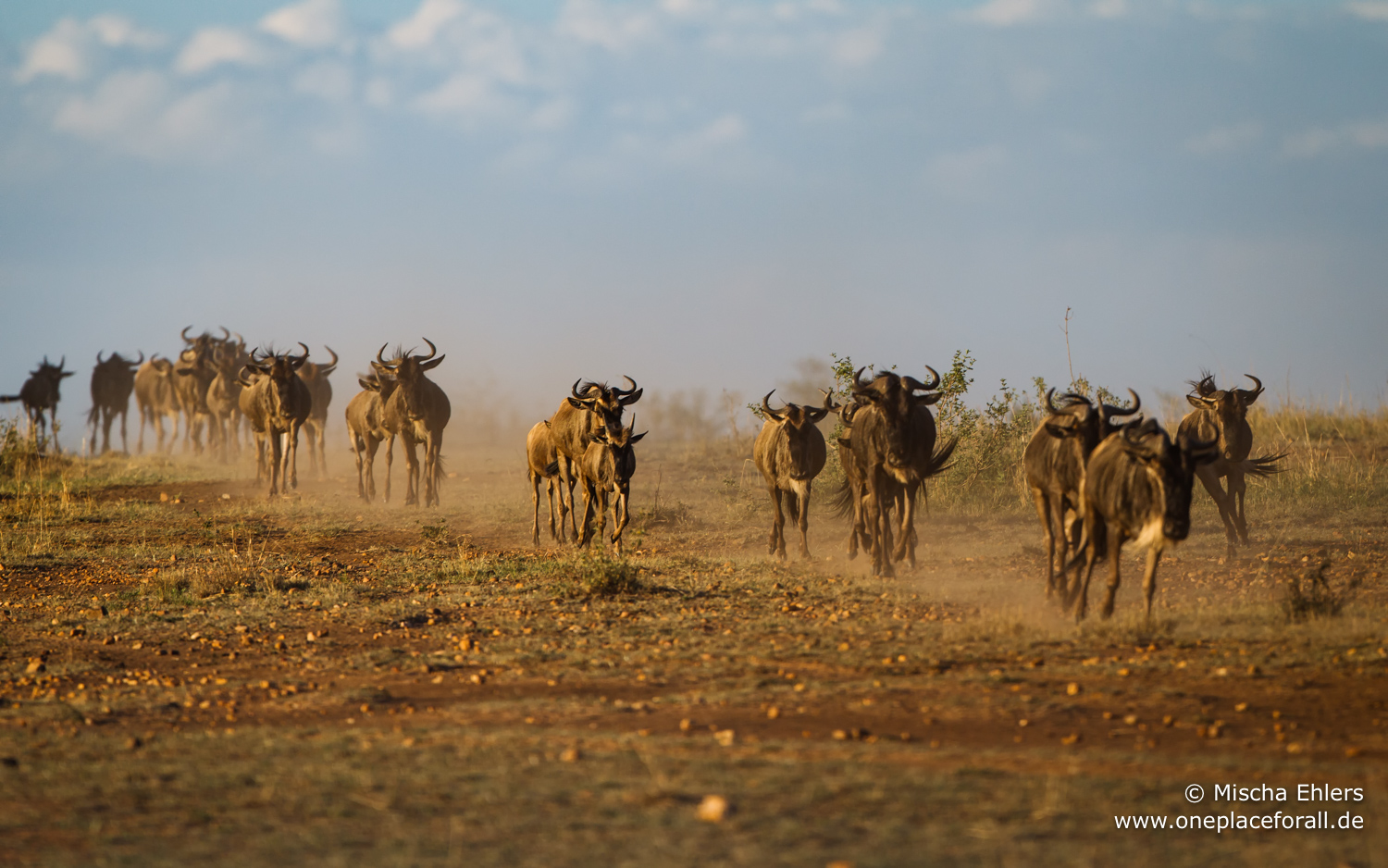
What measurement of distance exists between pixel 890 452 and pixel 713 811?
8004 millimetres

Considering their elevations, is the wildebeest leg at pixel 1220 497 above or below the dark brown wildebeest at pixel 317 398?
below

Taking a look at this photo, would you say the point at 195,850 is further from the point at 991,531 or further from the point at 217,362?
the point at 217,362

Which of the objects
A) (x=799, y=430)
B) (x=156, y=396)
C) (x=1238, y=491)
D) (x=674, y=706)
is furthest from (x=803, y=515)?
(x=156, y=396)

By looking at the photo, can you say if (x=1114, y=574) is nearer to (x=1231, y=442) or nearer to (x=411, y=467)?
(x=1231, y=442)

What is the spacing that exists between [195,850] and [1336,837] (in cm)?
461

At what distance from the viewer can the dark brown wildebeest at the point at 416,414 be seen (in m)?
21.9

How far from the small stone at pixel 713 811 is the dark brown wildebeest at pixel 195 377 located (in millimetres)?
30157

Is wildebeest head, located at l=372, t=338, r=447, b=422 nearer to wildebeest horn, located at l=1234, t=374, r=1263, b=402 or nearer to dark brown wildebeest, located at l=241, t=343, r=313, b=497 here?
dark brown wildebeest, located at l=241, t=343, r=313, b=497

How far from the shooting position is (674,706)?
7113 mm

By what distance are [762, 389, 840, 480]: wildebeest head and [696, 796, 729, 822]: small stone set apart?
29.5 ft

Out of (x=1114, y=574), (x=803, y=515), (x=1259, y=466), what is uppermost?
(x=1259, y=466)

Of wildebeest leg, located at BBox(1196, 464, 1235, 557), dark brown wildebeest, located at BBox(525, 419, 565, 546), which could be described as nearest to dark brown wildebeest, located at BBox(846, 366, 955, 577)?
wildebeest leg, located at BBox(1196, 464, 1235, 557)

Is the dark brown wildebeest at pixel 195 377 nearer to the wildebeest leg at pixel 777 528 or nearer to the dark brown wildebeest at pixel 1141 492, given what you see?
the wildebeest leg at pixel 777 528

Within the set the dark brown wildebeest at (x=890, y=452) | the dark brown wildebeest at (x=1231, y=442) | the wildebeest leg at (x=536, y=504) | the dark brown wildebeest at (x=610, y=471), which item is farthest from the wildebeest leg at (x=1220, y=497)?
the wildebeest leg at (x=536, y=504)
